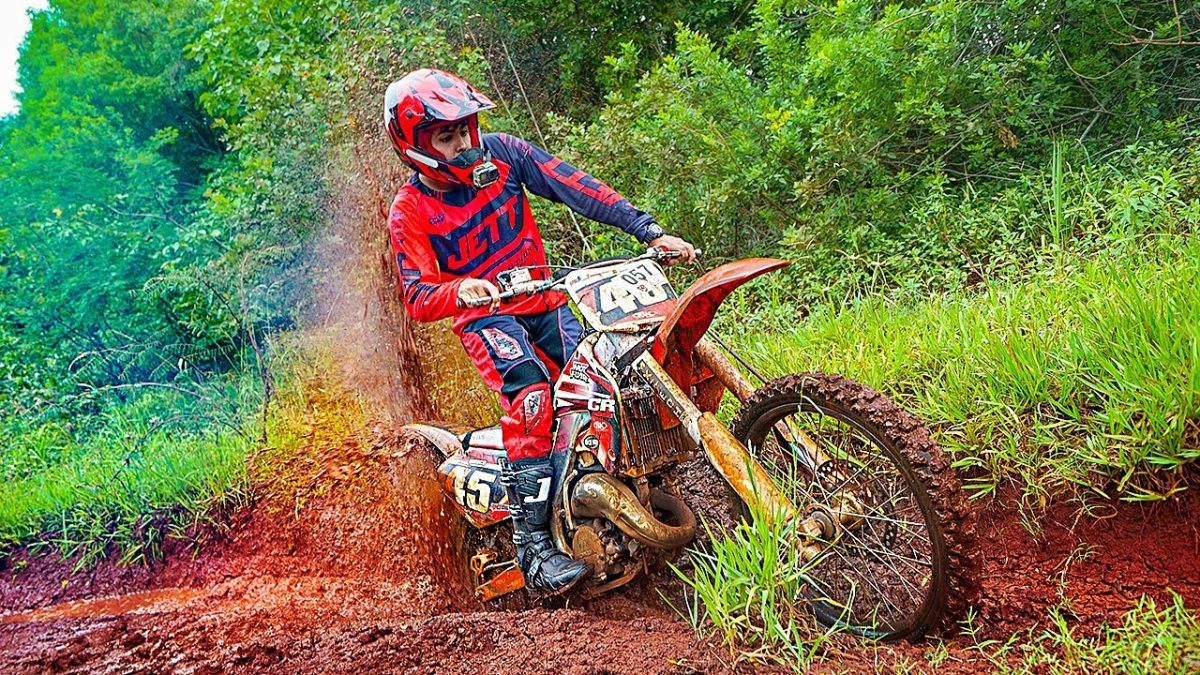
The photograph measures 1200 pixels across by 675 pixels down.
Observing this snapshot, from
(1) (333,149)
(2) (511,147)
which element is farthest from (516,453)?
(1) (333,149)

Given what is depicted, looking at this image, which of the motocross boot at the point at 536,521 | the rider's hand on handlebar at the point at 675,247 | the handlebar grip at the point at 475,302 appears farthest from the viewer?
the motocross boot at the point at 536,521

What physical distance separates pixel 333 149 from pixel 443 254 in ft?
16.8

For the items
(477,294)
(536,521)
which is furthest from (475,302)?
(536,521)

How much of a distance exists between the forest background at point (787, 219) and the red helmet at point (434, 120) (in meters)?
1.71

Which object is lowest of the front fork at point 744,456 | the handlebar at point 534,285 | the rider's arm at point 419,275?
the front fork at point 744,456

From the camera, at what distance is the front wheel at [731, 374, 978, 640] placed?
88.4 inches

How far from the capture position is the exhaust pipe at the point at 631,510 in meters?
3.11

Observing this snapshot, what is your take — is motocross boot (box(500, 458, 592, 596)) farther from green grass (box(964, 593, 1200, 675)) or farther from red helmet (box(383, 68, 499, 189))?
green grass (box(964, 593, 1200, 675))

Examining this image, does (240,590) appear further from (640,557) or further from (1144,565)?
(1144,565)

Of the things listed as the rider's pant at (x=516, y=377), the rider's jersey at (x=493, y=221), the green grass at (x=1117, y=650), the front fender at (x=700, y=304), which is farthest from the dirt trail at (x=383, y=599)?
the rider's jersey at (x=493, y=221)

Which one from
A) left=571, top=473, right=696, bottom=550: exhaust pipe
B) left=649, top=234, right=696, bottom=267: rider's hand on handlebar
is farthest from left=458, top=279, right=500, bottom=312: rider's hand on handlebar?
left=571, top=473, right=696, bottom=550: exhaust pipe

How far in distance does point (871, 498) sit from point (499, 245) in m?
1.79

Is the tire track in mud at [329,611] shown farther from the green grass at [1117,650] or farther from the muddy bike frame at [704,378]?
the green grass at [1117,650]

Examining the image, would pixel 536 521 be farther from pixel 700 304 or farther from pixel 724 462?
pixel 700 304
